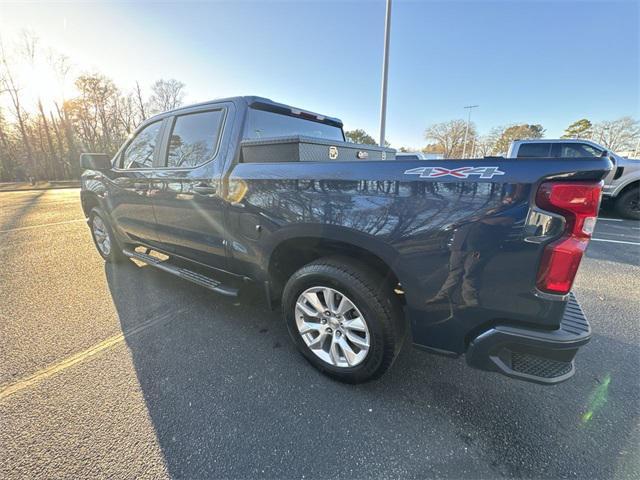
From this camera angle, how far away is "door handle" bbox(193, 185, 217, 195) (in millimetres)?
2448

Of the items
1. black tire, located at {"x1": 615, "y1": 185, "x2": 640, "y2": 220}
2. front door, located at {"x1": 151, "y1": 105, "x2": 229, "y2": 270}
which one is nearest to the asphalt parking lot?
front door, located at {"x1": 151, "y1": 105, "x2": 229, "y2": 270}

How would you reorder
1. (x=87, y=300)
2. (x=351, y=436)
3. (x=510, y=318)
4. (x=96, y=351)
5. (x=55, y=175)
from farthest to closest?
(x=55, y=175), (x=87, y=300), (x=96, y=351), (x=351, y=436), (x=510, y=318)

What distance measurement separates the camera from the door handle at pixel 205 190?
96.4 inches

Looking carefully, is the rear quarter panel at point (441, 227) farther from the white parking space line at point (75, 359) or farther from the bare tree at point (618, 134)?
the bare tree at point (618, 134)

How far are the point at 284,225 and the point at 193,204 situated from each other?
1.09 metres

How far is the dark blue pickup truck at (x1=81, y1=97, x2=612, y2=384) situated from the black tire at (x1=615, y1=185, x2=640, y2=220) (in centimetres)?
901

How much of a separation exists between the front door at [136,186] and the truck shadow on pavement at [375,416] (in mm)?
1391

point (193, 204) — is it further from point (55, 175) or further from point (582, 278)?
point (55, 175)

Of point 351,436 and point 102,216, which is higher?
point 102,216

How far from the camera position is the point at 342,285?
190 cm

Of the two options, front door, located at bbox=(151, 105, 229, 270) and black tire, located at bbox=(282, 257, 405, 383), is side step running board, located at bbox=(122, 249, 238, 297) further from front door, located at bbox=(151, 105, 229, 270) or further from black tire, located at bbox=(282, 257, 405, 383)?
black tire, located at bbox=(282, 257, 405, 383)

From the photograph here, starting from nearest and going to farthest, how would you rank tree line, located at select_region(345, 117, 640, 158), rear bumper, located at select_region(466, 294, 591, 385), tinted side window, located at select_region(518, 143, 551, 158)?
rear bumper, located at select_region(466, 294, 591, 385)
tinted side window, located at select_region(518, 143, 551, 158)
tree line, located at select_region(345, 117, 640, 158)

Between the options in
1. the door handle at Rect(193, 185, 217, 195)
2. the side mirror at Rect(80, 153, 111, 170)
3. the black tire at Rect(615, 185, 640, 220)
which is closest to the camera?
the door handle at Rect(193, 185, 217, 195)

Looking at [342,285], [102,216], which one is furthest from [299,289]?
[102,216]
